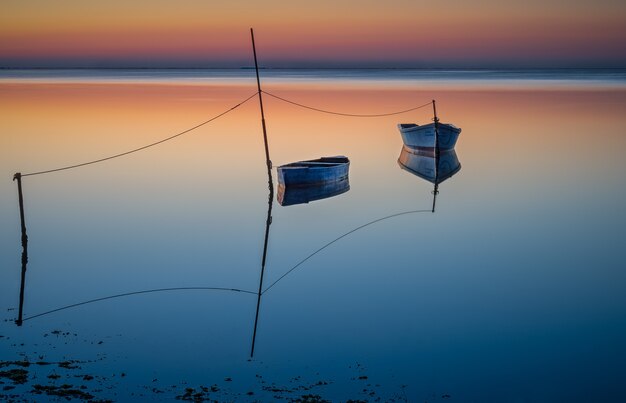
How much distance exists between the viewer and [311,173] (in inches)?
597

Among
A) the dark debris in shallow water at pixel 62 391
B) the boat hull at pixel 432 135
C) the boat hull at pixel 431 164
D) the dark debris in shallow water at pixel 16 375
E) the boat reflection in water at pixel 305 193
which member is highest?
the boat hull at pixel 432 135

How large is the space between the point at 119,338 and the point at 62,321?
103 centimetres

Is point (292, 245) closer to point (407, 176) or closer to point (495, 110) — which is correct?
point (407, 176)

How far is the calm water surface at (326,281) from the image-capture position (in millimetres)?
6605

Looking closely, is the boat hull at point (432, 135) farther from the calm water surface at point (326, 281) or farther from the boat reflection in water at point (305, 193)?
the boat reflection in water at point (305, 193)

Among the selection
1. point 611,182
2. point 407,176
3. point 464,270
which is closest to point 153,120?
point 407,176

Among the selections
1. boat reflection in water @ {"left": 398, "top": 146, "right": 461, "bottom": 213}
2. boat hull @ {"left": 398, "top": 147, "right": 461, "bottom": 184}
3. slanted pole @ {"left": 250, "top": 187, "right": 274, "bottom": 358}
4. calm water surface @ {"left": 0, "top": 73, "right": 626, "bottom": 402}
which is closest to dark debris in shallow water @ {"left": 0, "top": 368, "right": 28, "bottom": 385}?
calm water surface @ {"left": 0, "top": 73, "right": 626, "bottom": 402}

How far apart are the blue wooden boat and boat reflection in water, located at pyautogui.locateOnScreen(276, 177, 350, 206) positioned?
0.32ft

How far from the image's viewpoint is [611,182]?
17.4 m

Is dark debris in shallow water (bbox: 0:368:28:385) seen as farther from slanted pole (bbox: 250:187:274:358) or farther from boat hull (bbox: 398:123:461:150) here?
boat hull (bbox: 398:123:461:150)

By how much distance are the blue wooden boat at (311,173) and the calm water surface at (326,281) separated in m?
0.64

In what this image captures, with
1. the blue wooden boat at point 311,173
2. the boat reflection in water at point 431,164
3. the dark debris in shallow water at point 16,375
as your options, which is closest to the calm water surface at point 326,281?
the dark debris in shallow water at point 16,375

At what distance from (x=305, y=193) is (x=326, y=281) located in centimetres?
567

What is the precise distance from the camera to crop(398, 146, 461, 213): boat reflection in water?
19.1 metres
